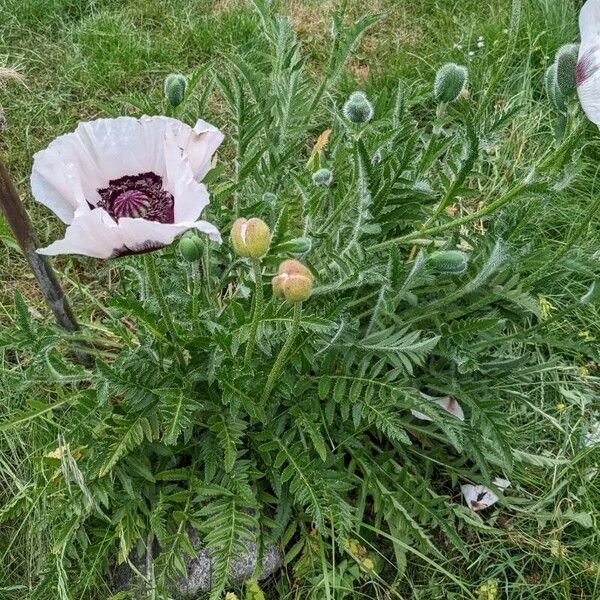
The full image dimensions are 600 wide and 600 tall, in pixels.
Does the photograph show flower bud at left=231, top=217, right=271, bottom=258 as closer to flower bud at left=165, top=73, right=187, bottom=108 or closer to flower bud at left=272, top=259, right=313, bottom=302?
flower bud at left=272, top=259, right=313, bottom=302

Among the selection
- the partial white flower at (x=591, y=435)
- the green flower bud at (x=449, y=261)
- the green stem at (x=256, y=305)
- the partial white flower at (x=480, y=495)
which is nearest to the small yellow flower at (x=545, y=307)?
the partial white flower at (x=591, y=435)

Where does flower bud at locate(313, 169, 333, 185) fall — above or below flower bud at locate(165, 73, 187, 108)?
below

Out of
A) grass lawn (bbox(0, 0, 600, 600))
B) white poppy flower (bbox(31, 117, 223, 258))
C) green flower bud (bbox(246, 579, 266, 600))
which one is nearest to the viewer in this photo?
white poppy flower (bbox(31, 117, 223, 258))

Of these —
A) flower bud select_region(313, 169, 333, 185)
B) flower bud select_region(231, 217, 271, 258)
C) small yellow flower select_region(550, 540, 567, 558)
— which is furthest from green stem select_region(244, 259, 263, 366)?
small yellow flower select_region(550, 540, 567, 558)

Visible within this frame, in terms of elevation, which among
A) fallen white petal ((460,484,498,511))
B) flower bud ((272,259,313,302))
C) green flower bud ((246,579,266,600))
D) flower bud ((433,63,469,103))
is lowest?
fallen white petal ((460,484,498,511))

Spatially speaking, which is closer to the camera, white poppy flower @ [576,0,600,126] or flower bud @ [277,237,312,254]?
white poppy flower @ [576,0,600,126]

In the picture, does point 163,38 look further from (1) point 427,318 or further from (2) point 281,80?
(1) point 427,318

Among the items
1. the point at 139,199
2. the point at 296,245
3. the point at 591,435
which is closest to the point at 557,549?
the point at 591,435

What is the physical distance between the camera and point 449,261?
153 cm

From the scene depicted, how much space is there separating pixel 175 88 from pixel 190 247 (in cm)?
33

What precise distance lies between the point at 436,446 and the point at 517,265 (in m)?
0.47

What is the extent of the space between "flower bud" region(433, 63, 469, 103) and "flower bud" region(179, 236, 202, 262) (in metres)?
0.54

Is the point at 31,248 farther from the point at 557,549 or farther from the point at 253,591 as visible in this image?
the point at 557,549

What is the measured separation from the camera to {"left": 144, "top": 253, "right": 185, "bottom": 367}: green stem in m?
1.34
